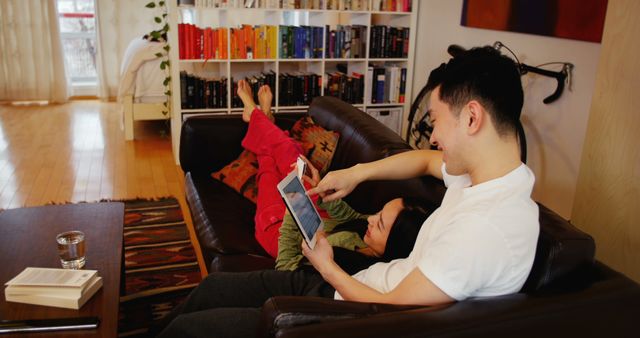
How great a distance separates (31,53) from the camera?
6648mm

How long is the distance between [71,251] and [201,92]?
2.75 metres

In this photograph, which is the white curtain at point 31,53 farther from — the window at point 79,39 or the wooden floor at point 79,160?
the wooden floor at point 79,160

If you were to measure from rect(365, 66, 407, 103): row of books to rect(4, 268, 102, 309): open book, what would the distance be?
3466mm

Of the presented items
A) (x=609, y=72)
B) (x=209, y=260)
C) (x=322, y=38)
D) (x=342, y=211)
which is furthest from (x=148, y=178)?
(x=609, y=72)

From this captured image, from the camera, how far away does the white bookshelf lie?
14.9 feet

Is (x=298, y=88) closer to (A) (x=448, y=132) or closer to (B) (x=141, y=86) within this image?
(B) (x=141, y=86)

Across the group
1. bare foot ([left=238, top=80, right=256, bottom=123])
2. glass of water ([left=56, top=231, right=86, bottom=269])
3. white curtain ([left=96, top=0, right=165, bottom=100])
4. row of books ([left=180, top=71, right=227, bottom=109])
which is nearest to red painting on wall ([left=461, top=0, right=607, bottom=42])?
bare foot ([left=238, top=80, right=256, bottom=123])

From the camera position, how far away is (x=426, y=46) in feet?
15.8

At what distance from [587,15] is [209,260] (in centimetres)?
220

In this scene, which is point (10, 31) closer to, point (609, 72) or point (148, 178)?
point (148, 178)

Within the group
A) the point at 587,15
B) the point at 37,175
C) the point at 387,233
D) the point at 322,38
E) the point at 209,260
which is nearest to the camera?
the point at 387,233

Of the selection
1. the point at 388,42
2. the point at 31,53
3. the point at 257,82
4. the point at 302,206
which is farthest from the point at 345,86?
the point at 31,53

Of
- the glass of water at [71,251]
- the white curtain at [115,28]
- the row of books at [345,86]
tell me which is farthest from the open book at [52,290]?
the white curtain at [115,28]

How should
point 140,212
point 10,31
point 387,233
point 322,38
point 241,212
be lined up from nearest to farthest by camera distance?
point 387,233, point 241,212, point 140,212, point 322,38, point 10,31
